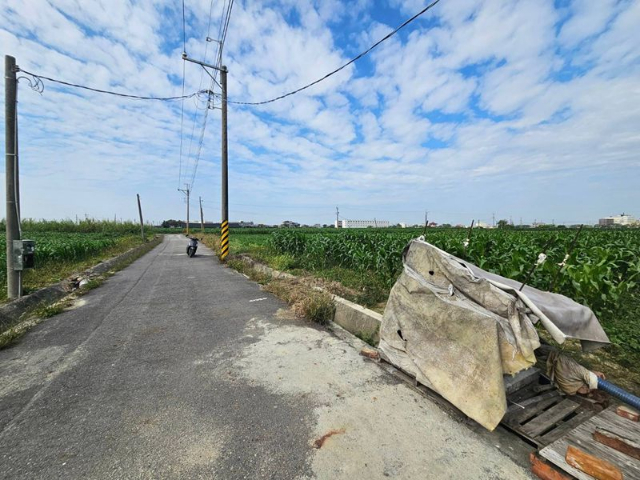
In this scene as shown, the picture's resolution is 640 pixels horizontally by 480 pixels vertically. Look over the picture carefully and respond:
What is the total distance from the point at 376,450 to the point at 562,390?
77.1 inches

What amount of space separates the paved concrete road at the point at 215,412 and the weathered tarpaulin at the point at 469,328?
0.30 metres

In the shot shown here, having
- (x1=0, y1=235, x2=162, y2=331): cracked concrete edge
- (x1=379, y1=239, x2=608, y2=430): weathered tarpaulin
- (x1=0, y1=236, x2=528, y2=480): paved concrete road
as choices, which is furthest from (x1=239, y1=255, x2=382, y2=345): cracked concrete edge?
(x1=0, y1=235, x2=162, y2=331): cracked concrete edge

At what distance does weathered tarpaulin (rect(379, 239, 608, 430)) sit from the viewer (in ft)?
7.40

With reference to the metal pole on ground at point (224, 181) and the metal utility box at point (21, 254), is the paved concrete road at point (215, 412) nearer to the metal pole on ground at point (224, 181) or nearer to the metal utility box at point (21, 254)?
the metal utility box at point (21, 254)

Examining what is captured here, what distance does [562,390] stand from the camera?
8.89ft

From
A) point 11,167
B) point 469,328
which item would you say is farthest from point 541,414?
point 11,167

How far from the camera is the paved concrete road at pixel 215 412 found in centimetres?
200

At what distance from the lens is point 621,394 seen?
2375mm

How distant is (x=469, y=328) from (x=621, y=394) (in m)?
1.33

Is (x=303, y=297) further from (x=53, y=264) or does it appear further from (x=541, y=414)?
(x=53, y=264)

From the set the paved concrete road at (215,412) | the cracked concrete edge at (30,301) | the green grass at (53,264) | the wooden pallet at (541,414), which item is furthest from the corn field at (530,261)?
the green grass at (53,264)

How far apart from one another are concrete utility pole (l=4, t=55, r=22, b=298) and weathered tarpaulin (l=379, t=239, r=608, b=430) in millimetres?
7270

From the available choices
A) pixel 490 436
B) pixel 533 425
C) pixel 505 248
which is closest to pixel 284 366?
pixel 490 436

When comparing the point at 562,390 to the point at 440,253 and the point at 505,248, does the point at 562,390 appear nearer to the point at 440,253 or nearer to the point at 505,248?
the point at 440,253
